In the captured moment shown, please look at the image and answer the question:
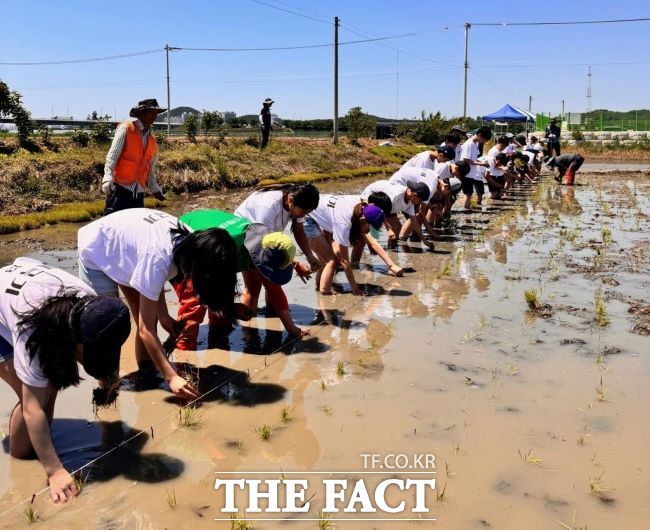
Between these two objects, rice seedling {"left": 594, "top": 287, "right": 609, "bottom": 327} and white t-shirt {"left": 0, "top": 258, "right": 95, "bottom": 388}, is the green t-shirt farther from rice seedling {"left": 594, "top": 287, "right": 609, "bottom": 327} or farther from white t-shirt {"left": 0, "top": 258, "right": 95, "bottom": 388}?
rice seedling {"left": 594, "top": 287, "right": 609, "bottom": 327}

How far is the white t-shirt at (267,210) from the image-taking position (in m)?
5.16

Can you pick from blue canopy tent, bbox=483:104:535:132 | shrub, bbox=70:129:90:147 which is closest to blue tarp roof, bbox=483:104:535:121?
blue canopy tent, bbox=483:104:535:132

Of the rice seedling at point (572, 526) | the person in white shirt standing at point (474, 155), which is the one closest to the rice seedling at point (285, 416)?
the rice seedling at point (572, 526)

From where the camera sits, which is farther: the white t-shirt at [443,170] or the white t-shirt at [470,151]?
the white t-shirt at [470,151]

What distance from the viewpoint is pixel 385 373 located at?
4.38 m

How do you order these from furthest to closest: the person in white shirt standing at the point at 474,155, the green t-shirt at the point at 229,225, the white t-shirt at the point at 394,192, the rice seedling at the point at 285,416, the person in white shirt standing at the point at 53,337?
the person in white shirt standing at the point at 474,155, the white t-shirt at the point at 394,192, the green t-shirt at the point at 229,225, the rice seedling at the point at 285,416, the person in white shirt standing at the point at 53,337

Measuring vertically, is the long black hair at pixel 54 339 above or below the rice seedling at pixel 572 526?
above

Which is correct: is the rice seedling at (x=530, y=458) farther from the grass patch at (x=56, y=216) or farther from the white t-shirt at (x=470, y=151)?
the white t-shirt at (x=470, y=151)

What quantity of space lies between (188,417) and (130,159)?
2875 millimetres

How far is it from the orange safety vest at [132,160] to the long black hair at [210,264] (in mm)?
2438

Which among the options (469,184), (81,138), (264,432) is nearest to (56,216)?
(469,184)

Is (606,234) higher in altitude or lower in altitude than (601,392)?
higher

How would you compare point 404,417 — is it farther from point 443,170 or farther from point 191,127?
point 191,127

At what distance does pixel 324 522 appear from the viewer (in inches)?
107
